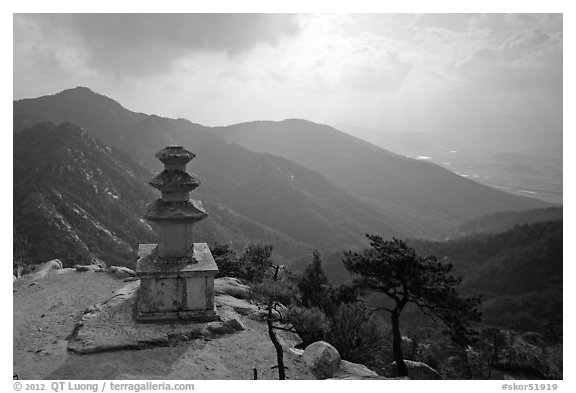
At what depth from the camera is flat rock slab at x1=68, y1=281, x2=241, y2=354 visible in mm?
9695

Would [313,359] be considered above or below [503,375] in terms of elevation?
above

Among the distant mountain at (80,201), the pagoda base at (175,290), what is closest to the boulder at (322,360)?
the pagoda base at (175,290)

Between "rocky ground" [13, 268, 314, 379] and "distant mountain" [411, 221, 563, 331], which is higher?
"rocky ground" [13, 268, 314, 379]

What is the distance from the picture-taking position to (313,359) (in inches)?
378

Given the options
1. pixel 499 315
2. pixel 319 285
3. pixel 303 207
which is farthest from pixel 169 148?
pixel 303 207

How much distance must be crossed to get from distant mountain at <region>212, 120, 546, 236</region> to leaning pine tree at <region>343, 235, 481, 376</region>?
8454cm

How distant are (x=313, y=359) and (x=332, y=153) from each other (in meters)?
136

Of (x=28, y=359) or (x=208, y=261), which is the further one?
(x=208, y=261)

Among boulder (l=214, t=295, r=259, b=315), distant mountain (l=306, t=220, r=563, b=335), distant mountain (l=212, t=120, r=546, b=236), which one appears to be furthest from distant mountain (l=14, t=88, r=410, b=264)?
boulder (l=214, t=295, r=259, b=315)

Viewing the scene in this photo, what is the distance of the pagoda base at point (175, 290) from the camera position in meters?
11.0

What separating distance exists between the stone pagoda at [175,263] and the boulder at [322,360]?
3.21 m

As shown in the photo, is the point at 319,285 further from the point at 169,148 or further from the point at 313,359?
the point at 169,148

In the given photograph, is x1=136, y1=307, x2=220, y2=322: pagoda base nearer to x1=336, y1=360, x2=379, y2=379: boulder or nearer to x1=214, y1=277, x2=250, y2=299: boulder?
x1=214, y1=277, x2=250, y2=299: boulder

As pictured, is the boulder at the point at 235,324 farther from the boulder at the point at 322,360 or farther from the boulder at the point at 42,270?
the boulder at the point at 42,270
